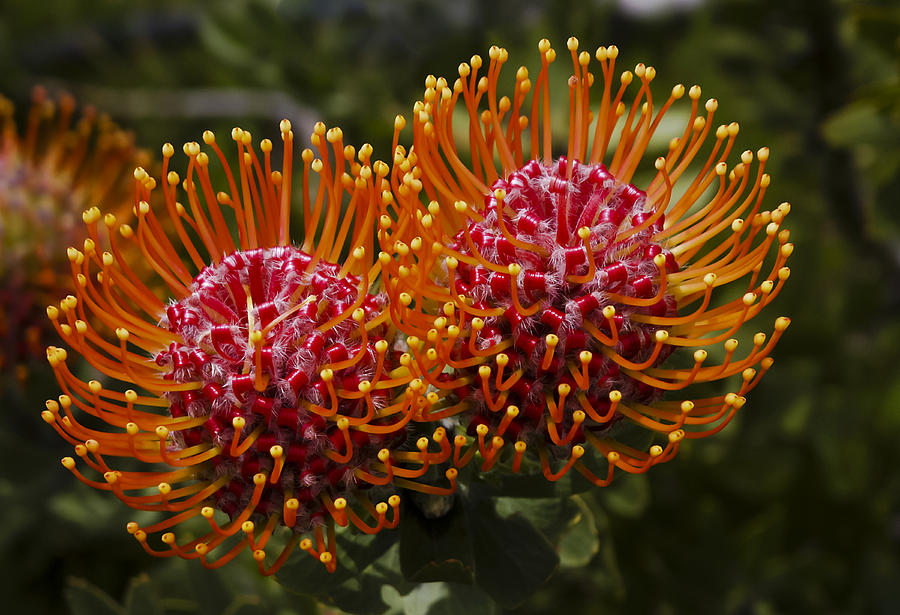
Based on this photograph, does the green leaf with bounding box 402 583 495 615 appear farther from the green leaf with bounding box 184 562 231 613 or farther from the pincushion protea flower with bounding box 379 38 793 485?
the green leaf with bounding box 184 562 231 613

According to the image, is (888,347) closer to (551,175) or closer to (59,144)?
(551,175)

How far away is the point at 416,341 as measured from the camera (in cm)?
118

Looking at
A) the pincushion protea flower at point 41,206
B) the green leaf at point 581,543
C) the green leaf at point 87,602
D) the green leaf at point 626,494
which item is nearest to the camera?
the green leaf at point 581,543

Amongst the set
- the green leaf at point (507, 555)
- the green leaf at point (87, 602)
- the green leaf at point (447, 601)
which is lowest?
the green leaf at point (87, 602)

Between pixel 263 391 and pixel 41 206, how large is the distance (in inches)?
57.9

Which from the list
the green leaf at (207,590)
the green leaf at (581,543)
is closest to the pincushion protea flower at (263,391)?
the green leaf at (581,543)

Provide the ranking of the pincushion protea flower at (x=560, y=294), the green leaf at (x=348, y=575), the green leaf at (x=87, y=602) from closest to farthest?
the pincushion protea flower at (x=560, y=294) → the green leaf at (x=348, y=575) → the green leaf at (x=87, y=602)

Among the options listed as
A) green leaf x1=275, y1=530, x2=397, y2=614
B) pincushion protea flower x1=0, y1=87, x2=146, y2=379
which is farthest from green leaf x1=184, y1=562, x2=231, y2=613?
pincushion protea flower x1=0, y1=87, x2=146, y2=379

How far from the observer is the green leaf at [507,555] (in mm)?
1351

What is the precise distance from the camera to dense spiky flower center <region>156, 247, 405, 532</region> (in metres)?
1.22

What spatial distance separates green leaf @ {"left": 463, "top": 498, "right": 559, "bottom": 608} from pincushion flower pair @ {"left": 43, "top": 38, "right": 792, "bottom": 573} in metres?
0.12

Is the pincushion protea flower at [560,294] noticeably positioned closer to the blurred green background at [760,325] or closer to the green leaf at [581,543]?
the green leaf at [581,543]

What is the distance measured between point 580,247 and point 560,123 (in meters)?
1.36

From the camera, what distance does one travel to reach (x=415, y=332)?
3.98ft
